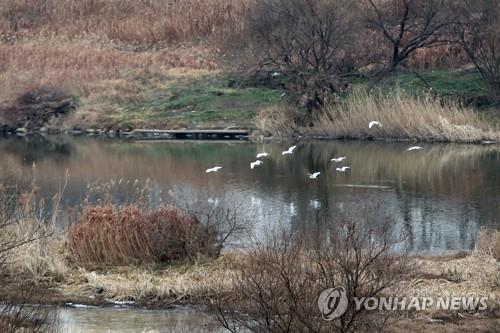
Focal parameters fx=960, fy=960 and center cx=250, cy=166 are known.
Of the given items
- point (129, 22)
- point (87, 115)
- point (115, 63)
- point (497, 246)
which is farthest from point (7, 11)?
point (497, 246)

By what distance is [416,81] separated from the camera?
4266cm

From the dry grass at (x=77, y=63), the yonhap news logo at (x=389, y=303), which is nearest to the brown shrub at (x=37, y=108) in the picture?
the dry grass at (x=77, y=63)

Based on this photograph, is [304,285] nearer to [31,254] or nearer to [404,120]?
[31,254]

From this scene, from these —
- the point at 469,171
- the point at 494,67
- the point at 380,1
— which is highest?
the point at 380,1

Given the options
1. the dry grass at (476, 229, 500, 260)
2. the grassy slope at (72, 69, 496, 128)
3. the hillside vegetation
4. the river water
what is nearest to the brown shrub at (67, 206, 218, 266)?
the river water

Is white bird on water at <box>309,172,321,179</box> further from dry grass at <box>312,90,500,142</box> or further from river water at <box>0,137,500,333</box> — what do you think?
dry grass at <box>312,90,500,142</box>

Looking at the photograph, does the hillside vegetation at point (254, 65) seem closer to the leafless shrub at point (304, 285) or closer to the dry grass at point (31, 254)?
the dry grass at point (31, 254)

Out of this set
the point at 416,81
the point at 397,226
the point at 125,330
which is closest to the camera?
the point at 125,330

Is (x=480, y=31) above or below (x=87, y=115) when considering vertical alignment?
above

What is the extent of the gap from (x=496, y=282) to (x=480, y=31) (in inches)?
1101

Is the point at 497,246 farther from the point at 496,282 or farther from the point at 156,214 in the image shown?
the point at 156,214

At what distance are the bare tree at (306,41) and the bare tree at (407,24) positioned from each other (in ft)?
7.50

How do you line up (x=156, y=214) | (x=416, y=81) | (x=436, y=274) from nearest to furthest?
(x=436, y=274) < (x=156, y=214) < (x=416, y=81)

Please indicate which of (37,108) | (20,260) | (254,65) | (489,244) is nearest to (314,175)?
(489,244)
